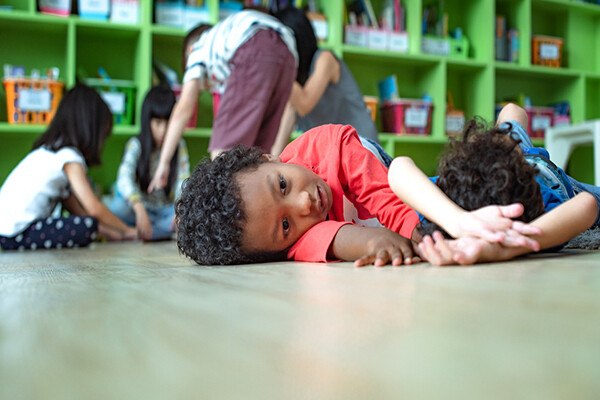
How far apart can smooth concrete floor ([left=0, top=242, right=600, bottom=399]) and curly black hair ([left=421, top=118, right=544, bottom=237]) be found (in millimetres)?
167

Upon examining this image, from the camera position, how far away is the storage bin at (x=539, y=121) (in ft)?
11.4

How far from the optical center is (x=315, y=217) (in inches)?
34.8

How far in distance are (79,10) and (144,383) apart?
267 centimetres

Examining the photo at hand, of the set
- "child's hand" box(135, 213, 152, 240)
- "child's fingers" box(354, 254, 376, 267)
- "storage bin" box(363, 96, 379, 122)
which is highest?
"storage bin" box(363, 96, 379, 122)

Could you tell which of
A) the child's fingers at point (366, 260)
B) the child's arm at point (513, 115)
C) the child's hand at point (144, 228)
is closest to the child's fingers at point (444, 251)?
the child's fingers at point (366, 260)

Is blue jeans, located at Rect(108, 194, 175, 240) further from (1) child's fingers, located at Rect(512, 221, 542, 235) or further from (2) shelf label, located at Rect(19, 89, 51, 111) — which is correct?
(1) child's fingers, located at Rect(512, 221, 542, 235)

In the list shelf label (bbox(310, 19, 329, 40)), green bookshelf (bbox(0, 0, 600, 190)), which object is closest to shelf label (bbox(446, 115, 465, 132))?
green bookshelf (bbox(0, 0, 600, 190))

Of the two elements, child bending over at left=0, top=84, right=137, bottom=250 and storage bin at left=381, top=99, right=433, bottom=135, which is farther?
storage bin at left=381, top=99, right=433, bottom=135

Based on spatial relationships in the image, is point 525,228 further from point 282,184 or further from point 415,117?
point 415,117

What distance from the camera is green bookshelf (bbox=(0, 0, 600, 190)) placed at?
255 cm

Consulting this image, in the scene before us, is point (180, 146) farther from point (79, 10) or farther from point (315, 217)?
point (315, 217)

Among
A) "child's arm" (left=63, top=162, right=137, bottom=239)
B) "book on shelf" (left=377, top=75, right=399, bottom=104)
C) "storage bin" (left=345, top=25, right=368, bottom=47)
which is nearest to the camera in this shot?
"child's arm" (left=63, top=162, right=137, bottom=239)

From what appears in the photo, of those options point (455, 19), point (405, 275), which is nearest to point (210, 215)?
point (405, 275)

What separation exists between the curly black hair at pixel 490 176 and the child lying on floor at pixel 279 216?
11cm
